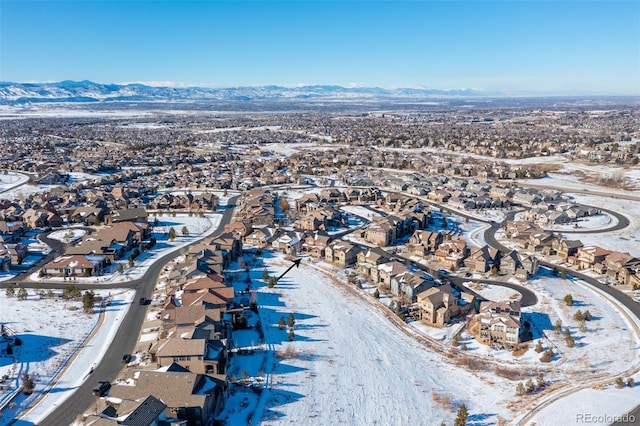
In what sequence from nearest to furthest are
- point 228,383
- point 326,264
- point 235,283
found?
1. point 228,383
2. point 235,283
3. point 326,264

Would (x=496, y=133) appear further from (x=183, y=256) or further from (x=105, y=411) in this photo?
(x=105, y=411)

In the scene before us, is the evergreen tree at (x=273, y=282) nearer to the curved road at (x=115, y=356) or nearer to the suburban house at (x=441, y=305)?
the curved road at (x=115, y=356)

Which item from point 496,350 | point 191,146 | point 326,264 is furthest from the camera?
point 191,146

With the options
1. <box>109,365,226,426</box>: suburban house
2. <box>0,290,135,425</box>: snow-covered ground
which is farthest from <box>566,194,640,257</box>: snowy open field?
<box>0,290,135,425</box>: snow-covered ground

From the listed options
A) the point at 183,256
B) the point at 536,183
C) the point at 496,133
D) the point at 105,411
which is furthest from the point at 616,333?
the point at 496,133

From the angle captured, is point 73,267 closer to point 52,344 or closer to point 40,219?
point 52,344

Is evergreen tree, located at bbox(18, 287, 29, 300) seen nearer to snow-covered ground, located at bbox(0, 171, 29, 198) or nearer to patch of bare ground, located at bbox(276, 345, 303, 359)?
patch of bare ground, located at bbox(276, 345, 303, 359)

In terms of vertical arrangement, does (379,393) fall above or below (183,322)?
below

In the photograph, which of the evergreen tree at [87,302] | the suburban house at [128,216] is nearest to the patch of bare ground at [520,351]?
the evergreen tree at [87,302]
